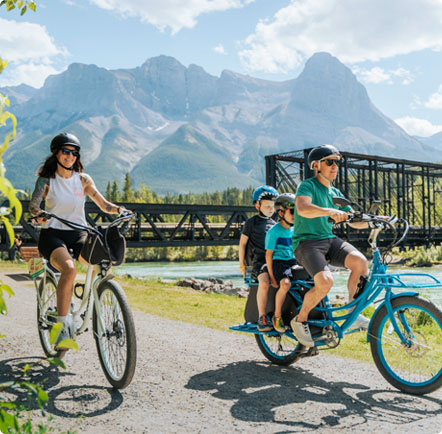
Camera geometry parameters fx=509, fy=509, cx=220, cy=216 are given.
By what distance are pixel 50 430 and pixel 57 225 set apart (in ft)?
6.76

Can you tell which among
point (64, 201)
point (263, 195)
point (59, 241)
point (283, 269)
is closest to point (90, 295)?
point (59, 241)

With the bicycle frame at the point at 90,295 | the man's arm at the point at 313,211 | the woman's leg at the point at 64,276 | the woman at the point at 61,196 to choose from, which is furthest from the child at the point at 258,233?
the woman's leg at the point at 64,276

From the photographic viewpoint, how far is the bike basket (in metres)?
4.32

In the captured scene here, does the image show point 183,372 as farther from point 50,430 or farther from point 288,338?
point 50,430

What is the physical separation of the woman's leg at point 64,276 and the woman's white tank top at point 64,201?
320 mm

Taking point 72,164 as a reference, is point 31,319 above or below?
below

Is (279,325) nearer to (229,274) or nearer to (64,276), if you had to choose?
(64,276)

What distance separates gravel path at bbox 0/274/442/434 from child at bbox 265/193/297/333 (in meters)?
0.68

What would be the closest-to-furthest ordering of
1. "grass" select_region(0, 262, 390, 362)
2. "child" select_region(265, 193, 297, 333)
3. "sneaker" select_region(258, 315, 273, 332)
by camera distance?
1. "child" select_region(265, 193, 297, 333)
2. "sneaker" select_region(258, 315, 273, 332)
3. "grass" select_region(0, 262, 390, 362)

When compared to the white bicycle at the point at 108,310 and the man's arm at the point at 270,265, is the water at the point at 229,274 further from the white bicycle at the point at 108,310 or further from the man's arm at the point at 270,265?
the white bicycle at the point at 108,310

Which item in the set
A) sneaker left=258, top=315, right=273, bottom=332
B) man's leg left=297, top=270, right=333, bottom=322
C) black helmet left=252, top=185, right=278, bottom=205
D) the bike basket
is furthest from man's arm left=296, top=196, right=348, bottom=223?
the bike basket

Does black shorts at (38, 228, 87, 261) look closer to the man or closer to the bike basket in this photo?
the bike basket

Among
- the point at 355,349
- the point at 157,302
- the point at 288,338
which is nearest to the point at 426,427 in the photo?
the point at 288,338

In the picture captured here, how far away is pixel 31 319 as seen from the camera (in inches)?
312
